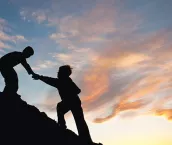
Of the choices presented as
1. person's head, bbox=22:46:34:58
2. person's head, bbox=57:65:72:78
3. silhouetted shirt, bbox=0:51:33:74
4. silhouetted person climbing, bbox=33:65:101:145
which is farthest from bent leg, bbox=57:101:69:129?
person's head, bbox=22:46:34:58

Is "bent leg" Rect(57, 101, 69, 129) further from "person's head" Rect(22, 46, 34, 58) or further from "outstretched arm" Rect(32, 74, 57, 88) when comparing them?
"person's head" Rect(22, 46, 34, 58)

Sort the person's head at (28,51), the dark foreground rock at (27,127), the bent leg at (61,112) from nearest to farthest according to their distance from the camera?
1. the dark foreground rock at (27,127)
2. the bent leg at (61,112)
3. the person's head at (28,51)

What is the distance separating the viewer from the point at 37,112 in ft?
39.5

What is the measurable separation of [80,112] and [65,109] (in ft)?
2.82

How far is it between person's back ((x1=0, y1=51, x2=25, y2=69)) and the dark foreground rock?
1737 millimetres

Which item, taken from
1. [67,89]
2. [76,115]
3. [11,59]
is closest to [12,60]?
[11,59]

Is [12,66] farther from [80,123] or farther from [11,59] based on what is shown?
[80,123]

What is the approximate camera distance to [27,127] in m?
10.5

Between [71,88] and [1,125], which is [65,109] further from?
[1,125]

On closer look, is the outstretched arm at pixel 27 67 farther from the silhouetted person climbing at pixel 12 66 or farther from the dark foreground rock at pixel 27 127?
the dark foreground rock at pixel 27 127

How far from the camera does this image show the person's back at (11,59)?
41.8 ft

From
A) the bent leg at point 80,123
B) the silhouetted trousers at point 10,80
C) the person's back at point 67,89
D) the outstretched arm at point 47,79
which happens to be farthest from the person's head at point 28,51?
the bent leg at point 80,123

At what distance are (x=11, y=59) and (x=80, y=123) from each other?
5.12 metres

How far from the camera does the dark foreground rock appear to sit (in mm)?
9859
